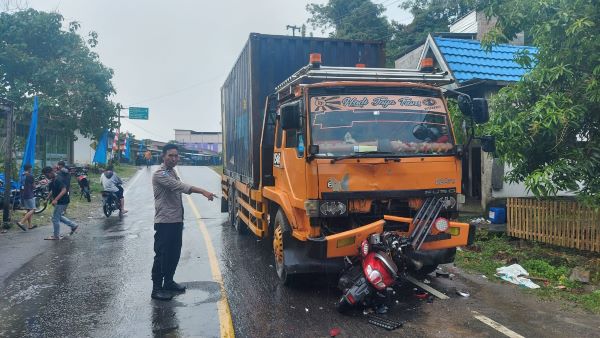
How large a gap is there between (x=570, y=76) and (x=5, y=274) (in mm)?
9188

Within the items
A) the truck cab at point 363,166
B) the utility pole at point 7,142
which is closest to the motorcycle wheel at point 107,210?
the utility pole at point 7,142

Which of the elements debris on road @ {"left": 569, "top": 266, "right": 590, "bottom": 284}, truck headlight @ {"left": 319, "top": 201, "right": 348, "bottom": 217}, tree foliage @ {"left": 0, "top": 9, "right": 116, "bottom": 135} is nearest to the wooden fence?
debris on road @ {"left": 569, "top": 266, "right": 590, "bottom": 284}

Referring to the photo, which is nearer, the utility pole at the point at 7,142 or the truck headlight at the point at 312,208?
the truck headlight at the point at 312,208

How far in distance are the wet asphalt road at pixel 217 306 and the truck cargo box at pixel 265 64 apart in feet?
6.24

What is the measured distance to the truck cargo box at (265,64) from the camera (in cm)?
772

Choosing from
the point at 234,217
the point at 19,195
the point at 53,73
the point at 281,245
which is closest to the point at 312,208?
the point at 281,245

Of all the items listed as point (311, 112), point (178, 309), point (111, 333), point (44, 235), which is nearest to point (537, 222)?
point (311, 112)

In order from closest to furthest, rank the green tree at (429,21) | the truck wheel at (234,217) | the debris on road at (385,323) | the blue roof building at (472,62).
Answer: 1. the debris on road at (385,323)
2. the truck wheel at (234,217)
3. the blue roof building at (472,62)
4. the green tree at (429,21)

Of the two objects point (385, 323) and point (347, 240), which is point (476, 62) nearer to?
point (347, 240)

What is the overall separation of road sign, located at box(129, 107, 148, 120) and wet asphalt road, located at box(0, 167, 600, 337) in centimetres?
3774

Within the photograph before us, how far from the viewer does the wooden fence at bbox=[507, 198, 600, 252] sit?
25.7 ft

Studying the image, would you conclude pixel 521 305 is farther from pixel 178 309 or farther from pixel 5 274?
pixel 5 274

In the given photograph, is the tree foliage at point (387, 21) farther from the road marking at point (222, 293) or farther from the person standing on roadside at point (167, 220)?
the person standing on roadside at point (167, 220)

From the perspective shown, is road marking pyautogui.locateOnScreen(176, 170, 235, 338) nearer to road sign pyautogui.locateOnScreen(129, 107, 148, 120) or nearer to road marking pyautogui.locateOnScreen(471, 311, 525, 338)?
road marking pyautogui.locateOnScreen(471, 311, 525, 338)
